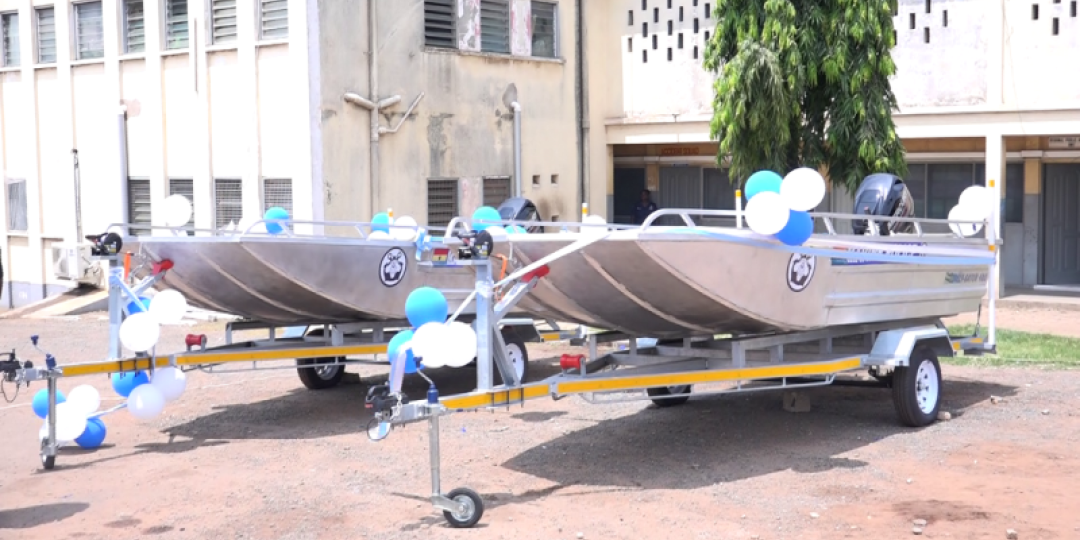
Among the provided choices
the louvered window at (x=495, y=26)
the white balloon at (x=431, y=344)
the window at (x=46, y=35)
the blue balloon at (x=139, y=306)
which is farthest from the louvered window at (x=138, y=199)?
the white balloon at (x=431, y=344)

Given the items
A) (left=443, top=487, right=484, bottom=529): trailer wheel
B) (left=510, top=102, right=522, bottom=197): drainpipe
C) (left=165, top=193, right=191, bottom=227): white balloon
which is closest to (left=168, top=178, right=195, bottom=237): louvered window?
(left=510, top=102, right=522, bottom=197): drainpipe

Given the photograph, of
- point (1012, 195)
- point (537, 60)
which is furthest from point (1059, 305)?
point (537, 60)

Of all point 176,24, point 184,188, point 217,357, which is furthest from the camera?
point 184,188

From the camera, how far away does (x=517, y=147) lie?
21.7 metres

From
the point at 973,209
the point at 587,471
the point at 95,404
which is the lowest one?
the point at 587,471

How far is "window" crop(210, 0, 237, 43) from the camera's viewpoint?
792 inches

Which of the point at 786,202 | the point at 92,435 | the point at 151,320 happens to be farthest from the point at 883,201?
the point at 92,435

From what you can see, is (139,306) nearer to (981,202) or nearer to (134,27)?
(981,202)

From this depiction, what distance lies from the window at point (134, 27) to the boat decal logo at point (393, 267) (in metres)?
11.4

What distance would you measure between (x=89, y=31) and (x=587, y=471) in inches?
652

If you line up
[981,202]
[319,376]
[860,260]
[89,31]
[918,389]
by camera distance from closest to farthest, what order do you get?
[860,260] < [918,389] < [981,202] < [319,376] < [89,31]

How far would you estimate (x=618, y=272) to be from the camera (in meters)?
8.57

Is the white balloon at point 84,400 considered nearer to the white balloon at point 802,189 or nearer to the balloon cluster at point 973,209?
the white balloon at point 802,189

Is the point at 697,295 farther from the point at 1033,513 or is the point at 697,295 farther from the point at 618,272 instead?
the point at 1033,513
